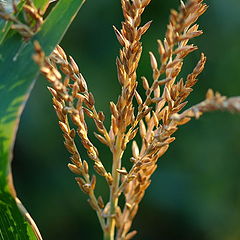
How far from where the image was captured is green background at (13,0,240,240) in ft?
11.0

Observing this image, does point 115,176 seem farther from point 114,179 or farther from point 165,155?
point 165,155

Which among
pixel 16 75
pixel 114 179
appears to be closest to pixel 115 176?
pixel 114 179

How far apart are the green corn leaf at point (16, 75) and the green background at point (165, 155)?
8.08 ft

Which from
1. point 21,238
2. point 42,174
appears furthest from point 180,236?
point 21,238

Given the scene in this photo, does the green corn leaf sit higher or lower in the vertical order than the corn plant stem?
higher

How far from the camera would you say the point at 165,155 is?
135 inches

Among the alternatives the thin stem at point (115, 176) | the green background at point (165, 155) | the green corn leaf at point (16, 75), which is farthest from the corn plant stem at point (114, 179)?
the green background at point (165, 155)

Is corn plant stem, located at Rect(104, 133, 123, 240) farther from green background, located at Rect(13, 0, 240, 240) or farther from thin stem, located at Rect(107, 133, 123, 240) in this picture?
green background, located at Rect(13, 0, 240, 240)

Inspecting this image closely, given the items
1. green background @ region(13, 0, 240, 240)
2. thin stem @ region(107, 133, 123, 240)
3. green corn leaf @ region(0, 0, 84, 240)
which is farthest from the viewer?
green background @ region(13, 0, 240, 240)

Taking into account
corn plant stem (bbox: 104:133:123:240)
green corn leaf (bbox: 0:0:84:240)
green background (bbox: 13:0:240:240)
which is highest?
green corn leaf (bbox: 0:0:84:240)

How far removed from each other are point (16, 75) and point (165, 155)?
8.89ft

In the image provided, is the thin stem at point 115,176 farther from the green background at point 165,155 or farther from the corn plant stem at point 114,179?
the green background at point 165,155

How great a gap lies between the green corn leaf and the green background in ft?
8.08

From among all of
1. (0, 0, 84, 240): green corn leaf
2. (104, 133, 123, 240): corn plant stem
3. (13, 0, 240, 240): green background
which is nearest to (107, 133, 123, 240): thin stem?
(104, 133, 123, 240): corn plant stem
